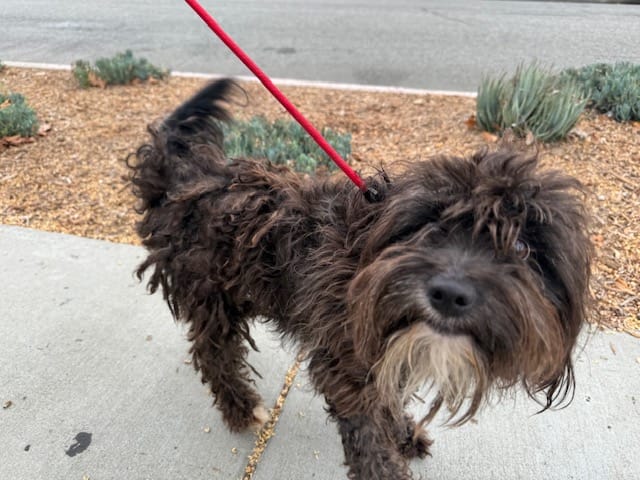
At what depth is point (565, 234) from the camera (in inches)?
64.2

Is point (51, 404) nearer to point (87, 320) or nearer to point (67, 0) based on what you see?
point (87, 320)

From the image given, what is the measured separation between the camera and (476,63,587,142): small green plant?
497cm

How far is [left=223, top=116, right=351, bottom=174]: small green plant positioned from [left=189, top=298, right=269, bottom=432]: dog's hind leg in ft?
6.40

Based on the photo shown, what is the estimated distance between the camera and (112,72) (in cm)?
697

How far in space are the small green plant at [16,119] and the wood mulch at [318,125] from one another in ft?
0.48

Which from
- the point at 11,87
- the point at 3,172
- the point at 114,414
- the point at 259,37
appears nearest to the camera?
the point at 114,414

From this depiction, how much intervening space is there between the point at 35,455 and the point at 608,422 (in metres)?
2.98

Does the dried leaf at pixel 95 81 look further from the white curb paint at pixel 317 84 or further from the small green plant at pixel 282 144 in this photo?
the small green plant at pixel 282 144

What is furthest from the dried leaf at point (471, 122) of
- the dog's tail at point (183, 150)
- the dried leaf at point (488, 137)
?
the dog's tail at point (183, 150)

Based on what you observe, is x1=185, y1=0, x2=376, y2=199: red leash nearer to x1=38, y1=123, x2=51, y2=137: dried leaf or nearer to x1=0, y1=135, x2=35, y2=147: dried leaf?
x1=0, y1=135, x2=35, y2=147: dried leaf

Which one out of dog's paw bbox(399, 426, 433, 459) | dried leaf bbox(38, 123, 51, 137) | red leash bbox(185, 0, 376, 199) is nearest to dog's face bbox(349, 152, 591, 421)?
red leash bbox(185, 0, 376, 199)

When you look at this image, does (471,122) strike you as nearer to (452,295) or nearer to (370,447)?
(370,447)

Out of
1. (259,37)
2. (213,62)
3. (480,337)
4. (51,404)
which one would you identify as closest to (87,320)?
(51,404)

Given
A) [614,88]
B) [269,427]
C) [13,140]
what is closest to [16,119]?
[13,140]
